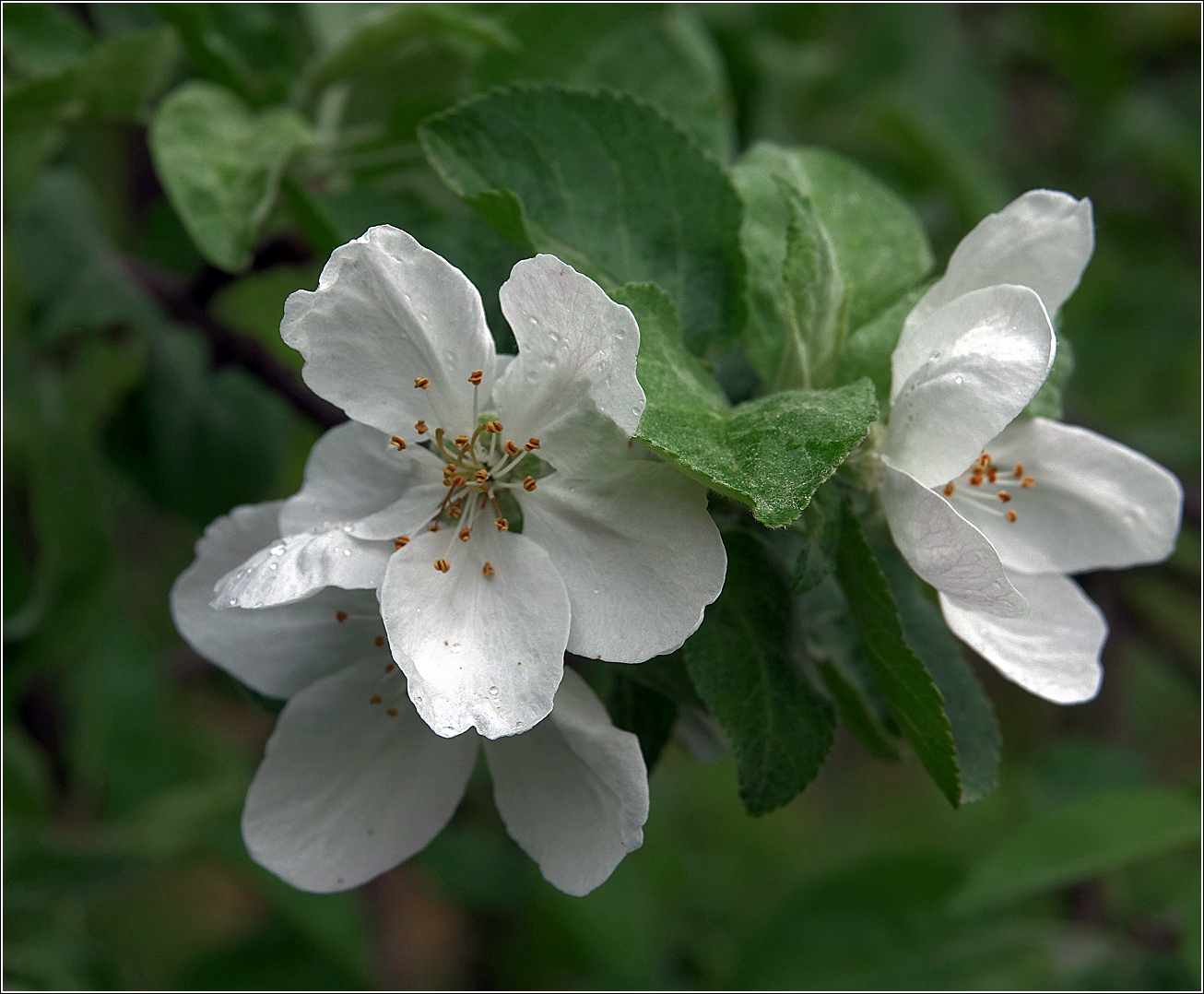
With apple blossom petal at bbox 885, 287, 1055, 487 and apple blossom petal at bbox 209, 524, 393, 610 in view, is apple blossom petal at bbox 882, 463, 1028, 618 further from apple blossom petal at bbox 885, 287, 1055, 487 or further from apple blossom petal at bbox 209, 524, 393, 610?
apple blossom petal at bbox 209, 524, 393, 610

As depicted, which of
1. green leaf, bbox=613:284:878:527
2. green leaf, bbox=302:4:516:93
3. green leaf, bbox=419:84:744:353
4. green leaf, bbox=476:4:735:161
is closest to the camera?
green leaf, bbox=613:284:878:527

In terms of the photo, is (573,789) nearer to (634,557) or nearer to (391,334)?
(634,557)

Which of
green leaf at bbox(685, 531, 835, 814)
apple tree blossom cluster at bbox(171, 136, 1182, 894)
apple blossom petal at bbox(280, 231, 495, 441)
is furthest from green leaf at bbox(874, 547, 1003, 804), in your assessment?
apple blossom petal at bbox(280, 231, 495, 441)

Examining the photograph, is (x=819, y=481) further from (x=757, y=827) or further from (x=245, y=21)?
Result: (x=757, y=827)

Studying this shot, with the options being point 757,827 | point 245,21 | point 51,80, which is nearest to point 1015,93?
point 757,827

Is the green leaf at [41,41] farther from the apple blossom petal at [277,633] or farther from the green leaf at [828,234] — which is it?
the green leaf at [828,234]

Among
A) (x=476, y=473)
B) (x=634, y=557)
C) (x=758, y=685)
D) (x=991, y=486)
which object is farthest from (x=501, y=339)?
(x=991, y=486)

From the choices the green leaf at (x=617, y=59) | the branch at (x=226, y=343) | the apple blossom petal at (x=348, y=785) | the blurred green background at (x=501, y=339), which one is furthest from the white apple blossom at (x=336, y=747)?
the green leaf at (x=617, y=59)
